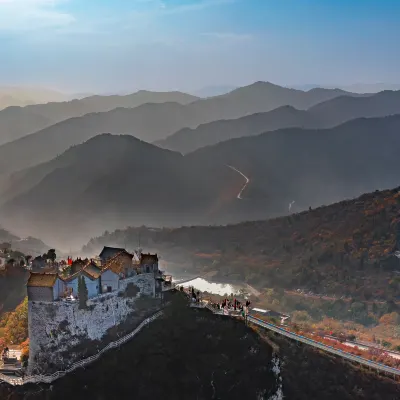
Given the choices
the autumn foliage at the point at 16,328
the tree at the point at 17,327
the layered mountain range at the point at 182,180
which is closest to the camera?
the autumn foliage at the point at 16,328

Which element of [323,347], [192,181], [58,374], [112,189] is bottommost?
[58,374]

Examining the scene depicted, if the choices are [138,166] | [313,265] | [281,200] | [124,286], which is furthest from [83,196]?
[124,286]

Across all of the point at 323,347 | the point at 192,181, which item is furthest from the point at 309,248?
the point at 192,181

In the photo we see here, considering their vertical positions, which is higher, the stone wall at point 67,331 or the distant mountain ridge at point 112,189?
the distant mountain ridge at point 112,189

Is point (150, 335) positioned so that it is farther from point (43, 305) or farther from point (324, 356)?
point (324, 356)

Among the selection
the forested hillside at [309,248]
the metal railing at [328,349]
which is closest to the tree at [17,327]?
the metal railing at [328,349]

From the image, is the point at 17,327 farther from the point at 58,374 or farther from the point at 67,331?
the point at 58,374

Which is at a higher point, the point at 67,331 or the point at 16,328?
the point at 16,328

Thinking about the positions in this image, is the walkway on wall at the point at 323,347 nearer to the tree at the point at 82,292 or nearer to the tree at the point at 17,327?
the tree at the point at 82,292
